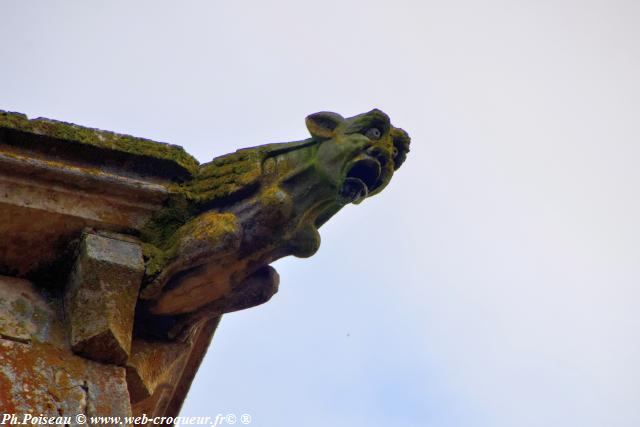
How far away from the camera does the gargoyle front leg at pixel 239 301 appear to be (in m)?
5.88

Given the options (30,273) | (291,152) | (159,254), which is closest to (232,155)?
(291,152)

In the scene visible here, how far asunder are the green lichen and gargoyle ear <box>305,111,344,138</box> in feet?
1.78

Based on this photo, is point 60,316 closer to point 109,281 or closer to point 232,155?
point 109,281

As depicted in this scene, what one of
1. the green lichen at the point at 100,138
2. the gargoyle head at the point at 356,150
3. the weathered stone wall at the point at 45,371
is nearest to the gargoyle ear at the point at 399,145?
the gargoyle head at the point at 356,150

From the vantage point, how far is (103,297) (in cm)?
543

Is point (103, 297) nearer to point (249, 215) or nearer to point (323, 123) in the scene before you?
point (249, 215)

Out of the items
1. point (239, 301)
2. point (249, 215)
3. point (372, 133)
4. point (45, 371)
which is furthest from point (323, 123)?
point (45, 371)

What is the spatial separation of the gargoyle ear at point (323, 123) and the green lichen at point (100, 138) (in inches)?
21.4

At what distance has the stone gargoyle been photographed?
5680mm

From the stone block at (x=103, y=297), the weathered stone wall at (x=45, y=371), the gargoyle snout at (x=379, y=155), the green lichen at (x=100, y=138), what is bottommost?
the weathered stone wall at (x=45, y=371)

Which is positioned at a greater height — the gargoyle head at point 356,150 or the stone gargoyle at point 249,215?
the gargoyle head at point 356,150

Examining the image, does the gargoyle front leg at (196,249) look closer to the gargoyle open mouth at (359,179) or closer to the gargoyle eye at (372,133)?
the gargoyle open mouth at (359,179)

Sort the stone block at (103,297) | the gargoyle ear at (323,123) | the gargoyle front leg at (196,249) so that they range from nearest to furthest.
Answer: the stone block at (103,297) → the gargoyle front leg at (196,249) → the gargoyle ear at (323,123)

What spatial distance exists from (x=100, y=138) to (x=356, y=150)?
43.5 inches
